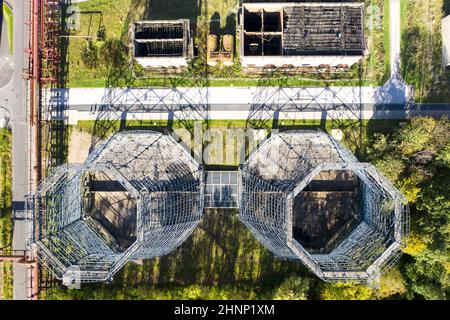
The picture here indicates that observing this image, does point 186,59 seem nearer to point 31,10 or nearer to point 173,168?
point 173,168

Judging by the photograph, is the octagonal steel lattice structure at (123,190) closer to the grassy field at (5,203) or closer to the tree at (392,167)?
the grassy field at (5,203)

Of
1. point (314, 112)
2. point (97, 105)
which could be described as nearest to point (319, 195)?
point (314, 112)

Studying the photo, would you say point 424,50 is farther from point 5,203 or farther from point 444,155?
point 5,203

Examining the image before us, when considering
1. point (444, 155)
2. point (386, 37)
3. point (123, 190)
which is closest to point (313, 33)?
point (386, 37)

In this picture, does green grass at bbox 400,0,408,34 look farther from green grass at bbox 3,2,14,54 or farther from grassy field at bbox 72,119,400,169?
green grass at bbox 3,2,14,54

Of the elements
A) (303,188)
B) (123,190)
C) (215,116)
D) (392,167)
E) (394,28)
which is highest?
(394,28)

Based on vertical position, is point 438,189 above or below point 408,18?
below
